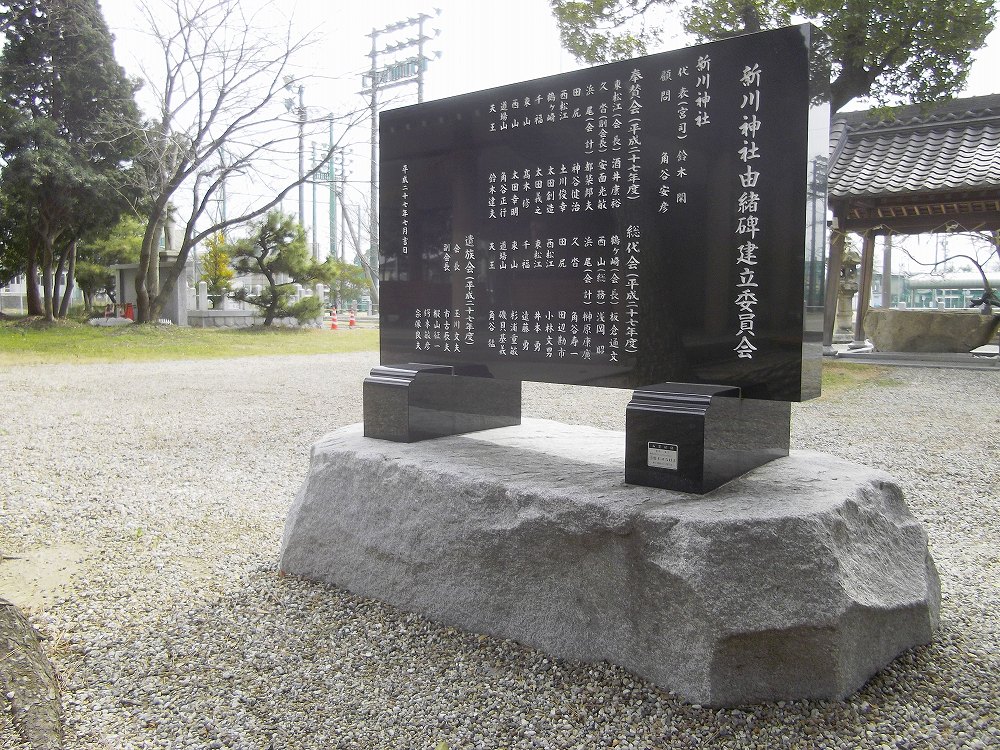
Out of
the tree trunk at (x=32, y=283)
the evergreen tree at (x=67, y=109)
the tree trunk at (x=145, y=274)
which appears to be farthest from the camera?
the tree trunk at (x=32, y=283)

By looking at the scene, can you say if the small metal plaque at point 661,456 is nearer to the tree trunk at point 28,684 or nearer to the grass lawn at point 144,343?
the tree trunk at point 28,684

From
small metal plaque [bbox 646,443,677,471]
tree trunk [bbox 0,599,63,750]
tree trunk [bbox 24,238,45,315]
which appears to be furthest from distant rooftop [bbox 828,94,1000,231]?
tree trunk [bbox 24,238,45,315]

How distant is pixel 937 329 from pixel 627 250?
9575mm

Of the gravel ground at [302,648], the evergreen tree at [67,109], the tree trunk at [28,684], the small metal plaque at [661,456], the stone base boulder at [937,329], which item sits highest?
the evergreen tree at [67,109]

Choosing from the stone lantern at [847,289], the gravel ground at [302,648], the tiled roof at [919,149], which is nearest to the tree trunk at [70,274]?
the gravel ground at [302,648]

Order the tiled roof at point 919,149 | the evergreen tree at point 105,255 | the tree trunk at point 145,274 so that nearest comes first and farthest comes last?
the tiled roof at point 919,149
the tree trunk at point 145,274
the evergreen tree at point 105,255

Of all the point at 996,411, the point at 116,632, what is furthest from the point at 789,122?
the point at 996,411

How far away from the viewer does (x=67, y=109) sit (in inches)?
627

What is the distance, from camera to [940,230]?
1066 centimetres

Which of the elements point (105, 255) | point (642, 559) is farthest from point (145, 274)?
point (642, 559)

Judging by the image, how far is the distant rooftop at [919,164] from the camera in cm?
920

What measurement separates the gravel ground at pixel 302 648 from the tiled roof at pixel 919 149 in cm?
473

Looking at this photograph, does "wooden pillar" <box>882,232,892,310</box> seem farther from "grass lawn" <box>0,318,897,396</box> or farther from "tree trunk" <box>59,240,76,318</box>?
"tree trunk" <box>59,240,76,318</box>

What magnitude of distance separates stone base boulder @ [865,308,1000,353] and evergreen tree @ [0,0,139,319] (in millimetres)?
14868
